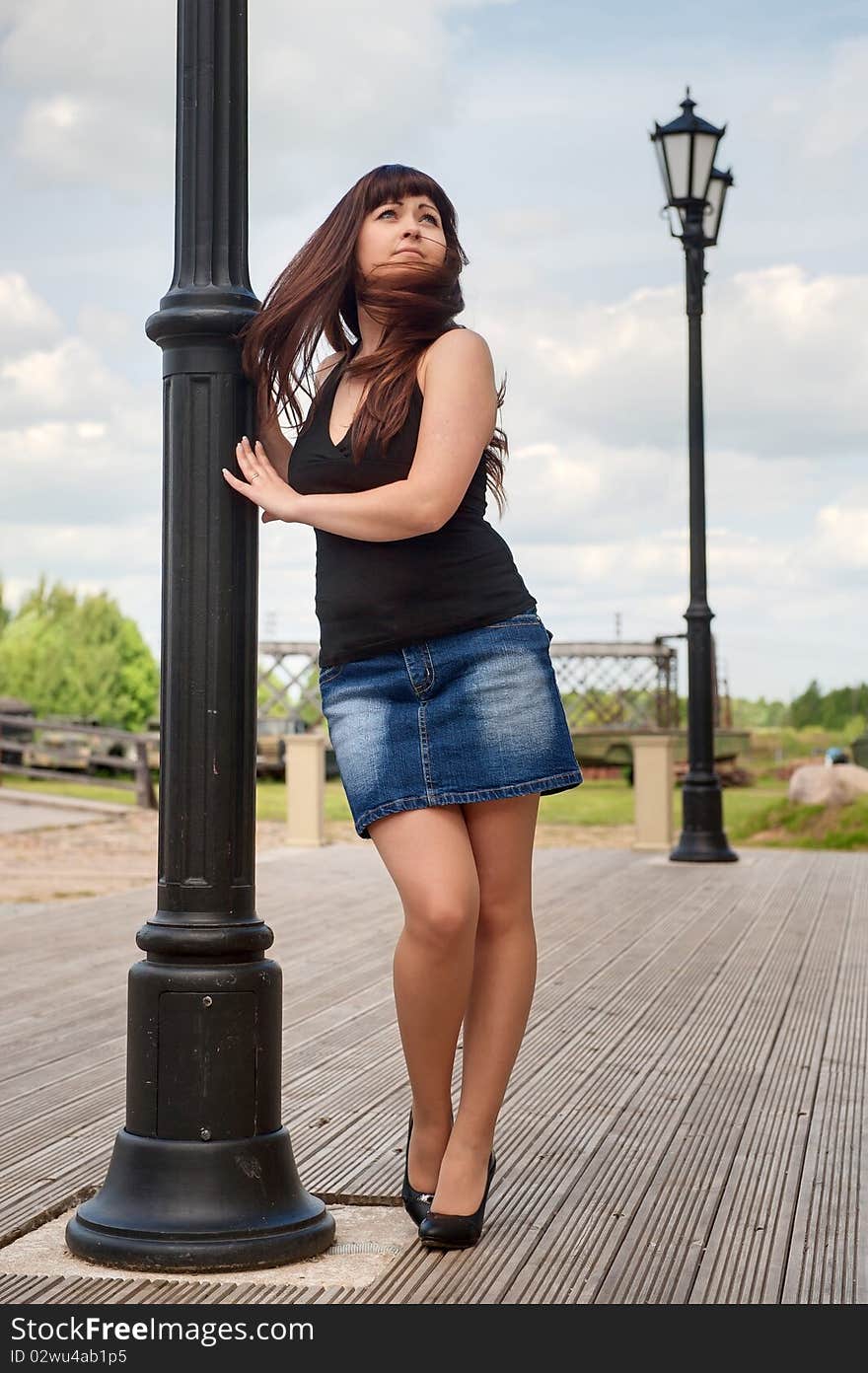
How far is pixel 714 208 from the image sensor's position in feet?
36.1

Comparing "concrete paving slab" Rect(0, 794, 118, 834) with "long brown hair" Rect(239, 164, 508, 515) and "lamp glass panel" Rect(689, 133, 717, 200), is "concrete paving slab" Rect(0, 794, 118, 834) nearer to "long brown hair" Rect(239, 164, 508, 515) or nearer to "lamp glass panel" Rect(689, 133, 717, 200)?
"lamp glass panel" Rect(689, 133, 717, 200)

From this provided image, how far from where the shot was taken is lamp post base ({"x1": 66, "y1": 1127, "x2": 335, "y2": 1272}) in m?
2.49

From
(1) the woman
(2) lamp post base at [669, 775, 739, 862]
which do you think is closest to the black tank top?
(1) the woman

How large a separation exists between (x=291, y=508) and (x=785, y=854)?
30.2 feet

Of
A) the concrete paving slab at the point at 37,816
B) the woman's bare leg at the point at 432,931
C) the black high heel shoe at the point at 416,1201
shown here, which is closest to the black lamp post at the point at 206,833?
the black high heel shoe at the point at 416,1201

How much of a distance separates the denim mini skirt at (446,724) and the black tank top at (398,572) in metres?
0.03

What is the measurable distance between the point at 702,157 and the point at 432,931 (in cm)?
906

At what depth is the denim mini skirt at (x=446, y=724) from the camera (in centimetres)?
256

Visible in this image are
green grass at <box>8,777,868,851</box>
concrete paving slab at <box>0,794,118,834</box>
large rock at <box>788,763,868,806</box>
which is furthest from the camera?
concrete paving slab at <box>0,794,118,834</box>

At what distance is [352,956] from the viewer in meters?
6.29

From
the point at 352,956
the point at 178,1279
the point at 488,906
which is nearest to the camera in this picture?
the point at 178,1279

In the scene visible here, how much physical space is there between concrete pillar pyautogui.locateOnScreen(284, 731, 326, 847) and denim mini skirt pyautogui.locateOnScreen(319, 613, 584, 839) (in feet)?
31.6
